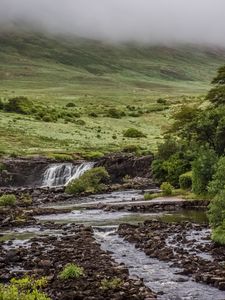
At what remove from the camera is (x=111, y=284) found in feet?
106

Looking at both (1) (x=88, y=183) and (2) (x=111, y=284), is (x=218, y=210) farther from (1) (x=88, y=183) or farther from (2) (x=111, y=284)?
(1) (x=88, y=183)

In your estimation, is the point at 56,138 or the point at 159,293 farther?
the point at 56,138

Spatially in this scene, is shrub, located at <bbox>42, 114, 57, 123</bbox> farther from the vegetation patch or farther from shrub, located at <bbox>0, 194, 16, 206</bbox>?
the vegetation patch

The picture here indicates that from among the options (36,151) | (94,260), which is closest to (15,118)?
(36,151)

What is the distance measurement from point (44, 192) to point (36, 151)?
31.0 m

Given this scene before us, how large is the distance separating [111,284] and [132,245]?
12531 mm

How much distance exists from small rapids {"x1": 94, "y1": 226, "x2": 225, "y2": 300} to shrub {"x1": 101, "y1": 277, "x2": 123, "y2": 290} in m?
1.63

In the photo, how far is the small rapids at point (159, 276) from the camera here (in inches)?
1227

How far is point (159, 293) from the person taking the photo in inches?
1240

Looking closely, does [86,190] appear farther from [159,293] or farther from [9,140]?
[159,293]

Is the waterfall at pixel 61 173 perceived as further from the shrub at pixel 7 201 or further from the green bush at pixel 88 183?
the shrub at pixel 7 201

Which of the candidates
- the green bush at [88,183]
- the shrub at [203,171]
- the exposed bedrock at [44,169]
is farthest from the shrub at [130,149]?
the shrub at [203,171]

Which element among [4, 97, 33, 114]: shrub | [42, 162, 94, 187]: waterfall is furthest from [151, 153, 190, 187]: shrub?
[4, 97, 33, 114]: shrub

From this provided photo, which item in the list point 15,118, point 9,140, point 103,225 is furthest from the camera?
point 15,118
